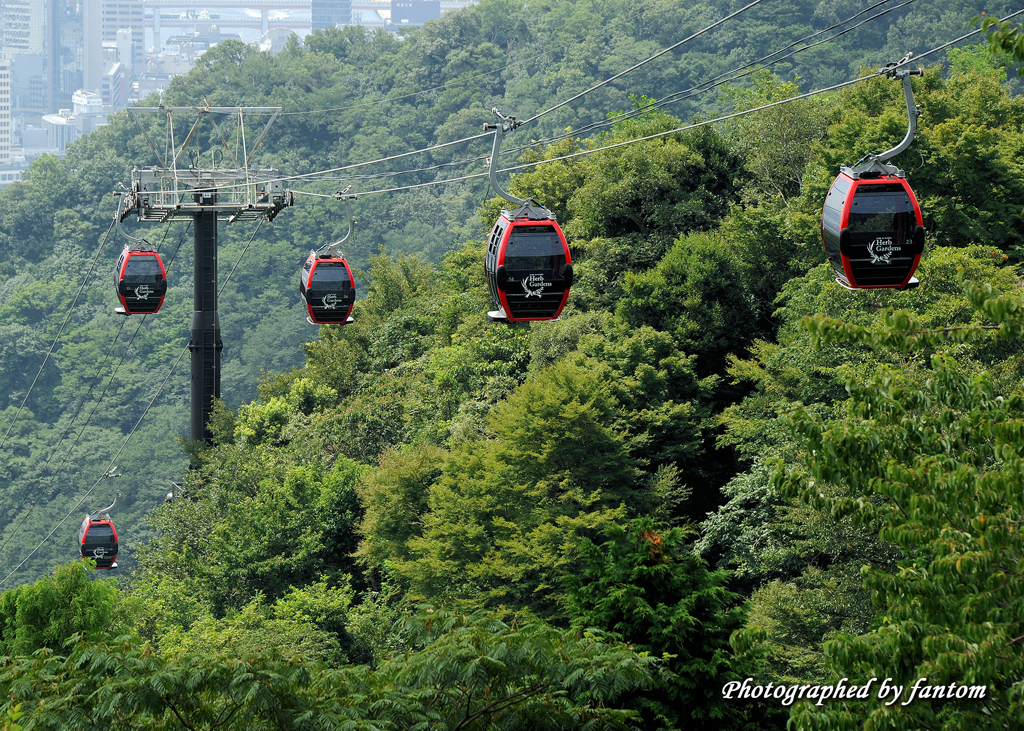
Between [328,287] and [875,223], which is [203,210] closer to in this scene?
[328,287]

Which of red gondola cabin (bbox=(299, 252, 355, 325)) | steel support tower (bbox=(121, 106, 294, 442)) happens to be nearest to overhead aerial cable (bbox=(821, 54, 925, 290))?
red gondola cabin (bbox=(299, 252, 355, 325))

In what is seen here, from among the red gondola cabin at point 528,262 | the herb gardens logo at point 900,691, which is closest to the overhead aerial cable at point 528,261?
the red gondola cabin at point 528,262

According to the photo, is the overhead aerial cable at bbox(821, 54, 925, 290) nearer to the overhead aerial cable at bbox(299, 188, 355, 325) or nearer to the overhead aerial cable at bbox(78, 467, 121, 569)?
the overhead aerial cable at bbox(299, 188, 355, 325)

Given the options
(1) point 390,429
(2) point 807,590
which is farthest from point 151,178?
(2) point 807,590

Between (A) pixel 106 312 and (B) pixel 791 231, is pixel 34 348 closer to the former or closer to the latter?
(A) pixel 106 312

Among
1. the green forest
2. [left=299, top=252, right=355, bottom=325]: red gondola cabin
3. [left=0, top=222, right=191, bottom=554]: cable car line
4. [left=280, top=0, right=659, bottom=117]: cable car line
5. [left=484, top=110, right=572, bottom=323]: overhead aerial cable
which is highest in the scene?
[left=280, top=0, right=659, bottom=117]: cable car line

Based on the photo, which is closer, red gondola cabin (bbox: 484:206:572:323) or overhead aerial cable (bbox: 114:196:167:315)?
red gondola cabin (bbox: 484:206:572:323)
